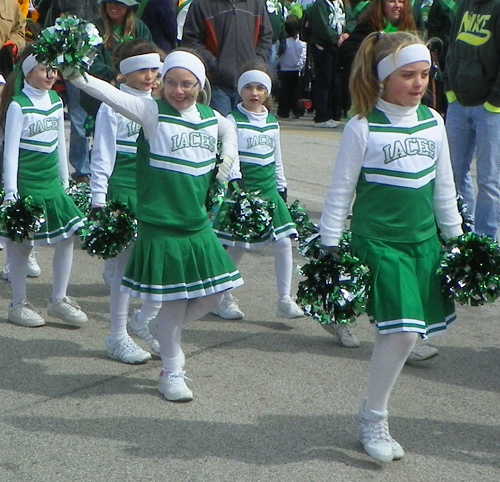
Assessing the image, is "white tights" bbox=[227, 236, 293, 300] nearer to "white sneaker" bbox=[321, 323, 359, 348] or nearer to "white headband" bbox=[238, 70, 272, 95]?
"white sneaker" bbox=[321, 323, 359, 348]

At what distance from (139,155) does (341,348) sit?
165 centimetres

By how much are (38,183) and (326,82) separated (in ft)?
28.5

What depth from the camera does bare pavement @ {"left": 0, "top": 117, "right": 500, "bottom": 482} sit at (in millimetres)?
3871

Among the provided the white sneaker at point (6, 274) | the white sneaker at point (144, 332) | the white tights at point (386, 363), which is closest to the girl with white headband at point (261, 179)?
the white sneaker at point (144, 332)

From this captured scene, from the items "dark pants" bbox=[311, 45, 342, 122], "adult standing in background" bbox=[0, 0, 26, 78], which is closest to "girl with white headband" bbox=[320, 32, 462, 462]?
"adult standing in background" bbox=[0, 0, 26, 78]

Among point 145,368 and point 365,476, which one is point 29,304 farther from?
point 365,476

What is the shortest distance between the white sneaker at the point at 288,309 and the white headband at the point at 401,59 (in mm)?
2184

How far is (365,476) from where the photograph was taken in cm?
380

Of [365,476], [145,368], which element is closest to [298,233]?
[145,368]

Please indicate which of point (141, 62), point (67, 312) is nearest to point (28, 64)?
point (141, 62)

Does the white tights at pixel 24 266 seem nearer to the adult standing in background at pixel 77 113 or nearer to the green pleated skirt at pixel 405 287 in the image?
the green pleated skirt at pixel 405 287

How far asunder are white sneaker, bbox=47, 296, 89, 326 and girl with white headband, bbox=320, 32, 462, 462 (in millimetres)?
2224

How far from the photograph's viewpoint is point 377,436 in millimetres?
3934

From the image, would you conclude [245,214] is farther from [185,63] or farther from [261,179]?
[185,63]
